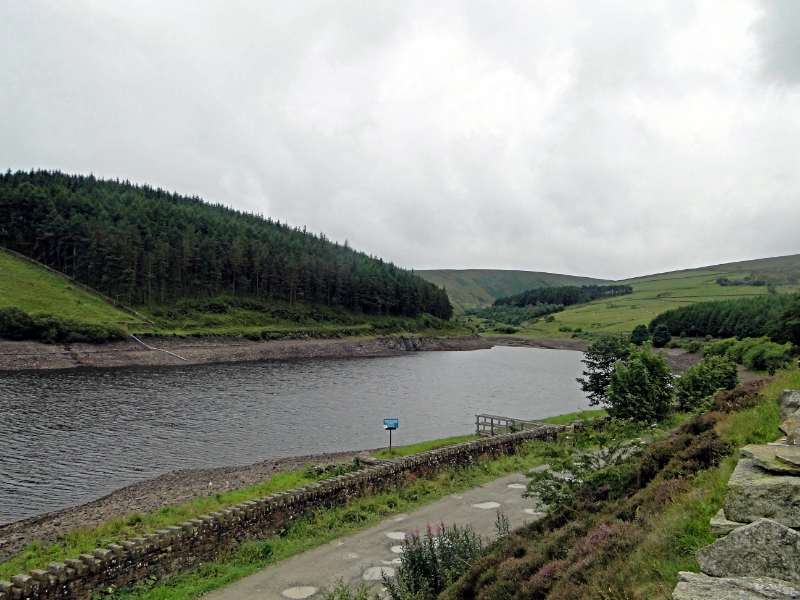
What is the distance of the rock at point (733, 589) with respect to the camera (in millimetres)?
5004

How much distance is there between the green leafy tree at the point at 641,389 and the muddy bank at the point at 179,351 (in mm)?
69842

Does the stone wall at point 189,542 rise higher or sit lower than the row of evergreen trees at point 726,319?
lower

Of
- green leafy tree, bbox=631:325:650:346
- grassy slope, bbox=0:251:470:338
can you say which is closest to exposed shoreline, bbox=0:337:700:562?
grassy slope, bbox=0:251:470:338

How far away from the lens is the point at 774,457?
7098 millimetres

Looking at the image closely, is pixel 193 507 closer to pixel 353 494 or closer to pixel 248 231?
pixel 353 494

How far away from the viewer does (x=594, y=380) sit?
4816 cm

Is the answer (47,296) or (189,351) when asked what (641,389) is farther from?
(47,296)

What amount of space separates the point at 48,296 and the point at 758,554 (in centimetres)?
10963

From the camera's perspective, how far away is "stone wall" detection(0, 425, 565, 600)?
12370 millimetres

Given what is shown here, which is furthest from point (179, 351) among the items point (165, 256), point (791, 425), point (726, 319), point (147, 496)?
point (726, 319)

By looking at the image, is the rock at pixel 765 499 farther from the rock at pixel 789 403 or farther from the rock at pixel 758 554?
the rock at pixel 789 403

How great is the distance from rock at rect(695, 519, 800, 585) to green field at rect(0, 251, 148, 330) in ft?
307

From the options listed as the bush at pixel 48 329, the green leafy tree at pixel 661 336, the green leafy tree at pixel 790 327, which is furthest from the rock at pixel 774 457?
the green leafy tree at pixel 661 336

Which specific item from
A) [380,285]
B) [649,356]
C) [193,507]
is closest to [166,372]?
[193,507]
